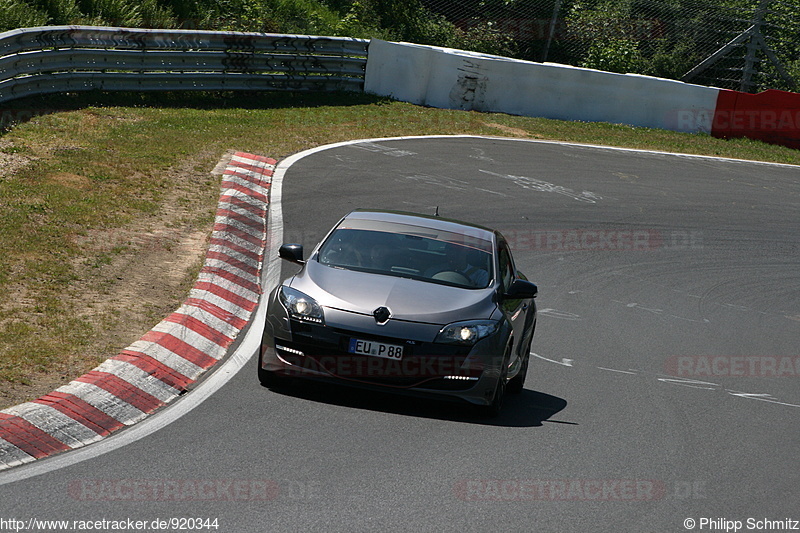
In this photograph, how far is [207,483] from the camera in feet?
19.6

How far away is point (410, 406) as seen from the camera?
Result: 8.21 meters

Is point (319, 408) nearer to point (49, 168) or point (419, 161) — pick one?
point (49, 168)

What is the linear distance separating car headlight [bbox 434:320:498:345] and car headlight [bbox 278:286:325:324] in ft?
3.00

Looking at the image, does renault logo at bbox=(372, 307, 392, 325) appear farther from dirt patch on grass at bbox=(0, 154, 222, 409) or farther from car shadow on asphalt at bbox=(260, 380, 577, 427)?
dirt patch on grass at bbox=(0, 154, 222, 409)

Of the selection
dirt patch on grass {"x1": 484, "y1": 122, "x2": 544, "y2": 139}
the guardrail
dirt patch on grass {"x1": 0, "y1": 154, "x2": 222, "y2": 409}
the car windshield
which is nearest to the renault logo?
the car windshield

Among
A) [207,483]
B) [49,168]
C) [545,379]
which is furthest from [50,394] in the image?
[49,168]

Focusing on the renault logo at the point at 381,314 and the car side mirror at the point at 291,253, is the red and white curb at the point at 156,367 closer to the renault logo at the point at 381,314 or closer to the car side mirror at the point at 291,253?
the car side mirror at the point at 291,253

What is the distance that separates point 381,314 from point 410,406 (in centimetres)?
90

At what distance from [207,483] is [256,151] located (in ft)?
42.4

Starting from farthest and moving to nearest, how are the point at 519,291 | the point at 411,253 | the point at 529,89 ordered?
the point at 529,89 < the point at 411,253 < the point at 519,291

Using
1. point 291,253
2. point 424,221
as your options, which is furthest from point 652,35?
point 291,253

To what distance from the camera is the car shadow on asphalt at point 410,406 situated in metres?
8.00

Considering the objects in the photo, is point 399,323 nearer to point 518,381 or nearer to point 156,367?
point 518,381

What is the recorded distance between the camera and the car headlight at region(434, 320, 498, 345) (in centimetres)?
781
